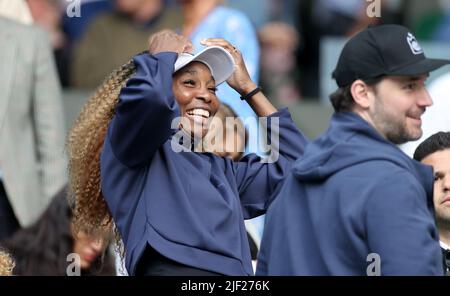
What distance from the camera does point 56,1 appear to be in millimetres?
9086

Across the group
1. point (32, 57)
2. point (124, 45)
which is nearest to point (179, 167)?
point (32, 57)

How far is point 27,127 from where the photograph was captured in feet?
24.2

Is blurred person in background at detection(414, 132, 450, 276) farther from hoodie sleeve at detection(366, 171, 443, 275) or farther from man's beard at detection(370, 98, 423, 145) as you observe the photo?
hoodie sleeve at detection(366, 171, 443, 275)

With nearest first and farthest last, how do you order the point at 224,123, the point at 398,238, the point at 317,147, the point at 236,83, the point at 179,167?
1. the point at 398,238
2. the point at 317,147
3. the point at 179,167
4. the point at 236,83
5. the point at 224,123

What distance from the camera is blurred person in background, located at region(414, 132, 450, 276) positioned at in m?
5.15

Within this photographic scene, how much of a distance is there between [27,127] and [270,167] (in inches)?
106

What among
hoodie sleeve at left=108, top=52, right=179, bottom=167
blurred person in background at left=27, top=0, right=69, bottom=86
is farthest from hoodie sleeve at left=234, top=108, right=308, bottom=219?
blurred person in background at left=27, top=0, right=69, bottom=86

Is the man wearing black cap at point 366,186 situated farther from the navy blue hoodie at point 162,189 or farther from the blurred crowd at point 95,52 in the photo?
the blurred crowd at point 95,52

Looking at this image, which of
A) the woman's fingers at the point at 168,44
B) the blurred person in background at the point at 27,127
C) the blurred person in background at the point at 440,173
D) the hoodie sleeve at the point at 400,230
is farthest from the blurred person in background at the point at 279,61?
the hoodie sleeve at the point at 400,230

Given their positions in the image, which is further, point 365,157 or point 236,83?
point 236,83

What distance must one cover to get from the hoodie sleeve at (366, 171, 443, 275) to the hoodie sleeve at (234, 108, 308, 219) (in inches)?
41.4

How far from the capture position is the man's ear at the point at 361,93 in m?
4.21
